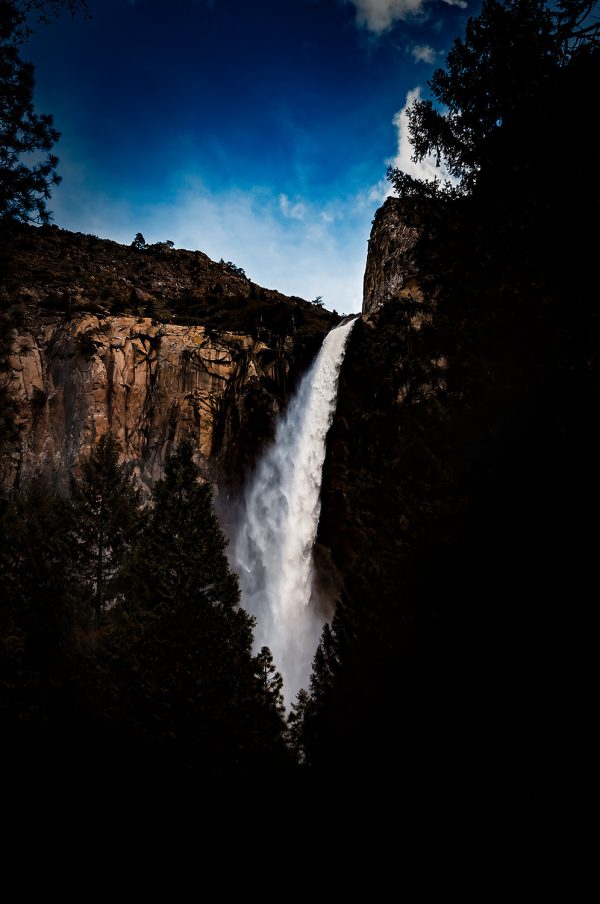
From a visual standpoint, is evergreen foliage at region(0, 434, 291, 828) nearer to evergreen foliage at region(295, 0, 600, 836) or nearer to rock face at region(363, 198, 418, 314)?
evergreen foliage at region(295, 0, 600, 836)

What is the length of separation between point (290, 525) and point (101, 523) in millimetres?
9612

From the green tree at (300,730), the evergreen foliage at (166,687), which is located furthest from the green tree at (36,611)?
the green tree at (300,730)

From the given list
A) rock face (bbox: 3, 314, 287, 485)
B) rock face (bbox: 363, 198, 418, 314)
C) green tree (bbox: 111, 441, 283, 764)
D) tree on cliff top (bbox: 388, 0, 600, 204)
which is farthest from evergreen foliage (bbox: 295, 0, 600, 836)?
rock face (bbox: 3, 314, 287, 485)

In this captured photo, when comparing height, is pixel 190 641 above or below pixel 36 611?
below

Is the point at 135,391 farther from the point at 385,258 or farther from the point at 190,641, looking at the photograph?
the point at 190,641

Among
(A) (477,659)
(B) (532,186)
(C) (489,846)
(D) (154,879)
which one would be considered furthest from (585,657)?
(D) (154,879)

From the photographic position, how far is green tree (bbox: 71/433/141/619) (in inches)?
797

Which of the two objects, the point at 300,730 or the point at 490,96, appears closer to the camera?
the point at 490,96

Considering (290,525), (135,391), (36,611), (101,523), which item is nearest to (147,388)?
(135,391)

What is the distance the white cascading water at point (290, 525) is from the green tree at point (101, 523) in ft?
22.5

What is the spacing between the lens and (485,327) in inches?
257

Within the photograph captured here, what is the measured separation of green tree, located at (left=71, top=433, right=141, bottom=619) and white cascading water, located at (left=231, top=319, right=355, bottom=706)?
684 cm

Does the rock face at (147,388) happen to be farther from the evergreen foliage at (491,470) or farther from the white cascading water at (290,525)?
the evergreen foliage at (491,470)

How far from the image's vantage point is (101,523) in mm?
20656
